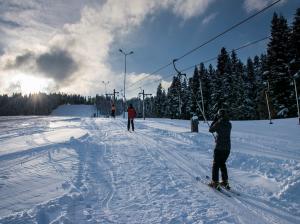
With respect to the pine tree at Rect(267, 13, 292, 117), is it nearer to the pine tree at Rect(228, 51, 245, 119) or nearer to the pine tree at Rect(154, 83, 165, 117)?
the pine tree at Rect(228, 51, 245, 119)

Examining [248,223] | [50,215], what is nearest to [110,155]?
[50,215]

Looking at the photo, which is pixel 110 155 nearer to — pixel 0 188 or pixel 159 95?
pixel 0 188

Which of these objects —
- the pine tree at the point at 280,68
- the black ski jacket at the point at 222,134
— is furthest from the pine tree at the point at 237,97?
the black ski jacket at the point at 222,134

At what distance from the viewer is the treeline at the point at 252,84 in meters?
37.4

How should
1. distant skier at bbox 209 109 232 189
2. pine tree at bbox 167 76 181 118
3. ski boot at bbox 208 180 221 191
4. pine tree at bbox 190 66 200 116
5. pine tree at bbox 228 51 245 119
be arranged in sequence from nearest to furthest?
ski boot at bbox 208 180 221 191
distant skier at bbox 209 109 232 189
pine tree at bbox 228 51 245 119
pine tree at bbox 190 66 200 116
pine tree at bbox 167 76 181 118

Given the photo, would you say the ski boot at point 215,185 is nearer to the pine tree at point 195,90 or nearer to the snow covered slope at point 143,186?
the snow covered slope at point 143,186

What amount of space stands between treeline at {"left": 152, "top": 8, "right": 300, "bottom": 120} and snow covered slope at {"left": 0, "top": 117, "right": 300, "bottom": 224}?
3.85 meters

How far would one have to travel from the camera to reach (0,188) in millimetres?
6898

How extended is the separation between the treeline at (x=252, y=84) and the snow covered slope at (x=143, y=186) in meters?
3.85

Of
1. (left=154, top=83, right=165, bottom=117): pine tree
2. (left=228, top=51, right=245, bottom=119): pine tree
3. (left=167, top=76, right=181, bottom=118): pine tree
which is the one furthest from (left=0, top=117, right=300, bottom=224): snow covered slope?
(left=154, top=83, right=165, bottom=117): pine tree

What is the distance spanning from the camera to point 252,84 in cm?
6025

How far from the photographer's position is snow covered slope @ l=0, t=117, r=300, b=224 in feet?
18.2

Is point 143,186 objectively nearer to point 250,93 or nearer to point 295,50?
point 295,50

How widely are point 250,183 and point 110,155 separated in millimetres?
5864
